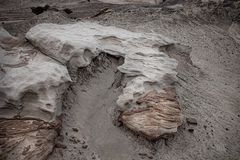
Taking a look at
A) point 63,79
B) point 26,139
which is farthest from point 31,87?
point 26,139

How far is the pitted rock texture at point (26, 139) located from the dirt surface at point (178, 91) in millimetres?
146

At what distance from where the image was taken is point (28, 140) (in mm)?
2318

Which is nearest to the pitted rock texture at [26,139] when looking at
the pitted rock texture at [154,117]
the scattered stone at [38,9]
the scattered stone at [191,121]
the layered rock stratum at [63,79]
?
the layered rock stratum at [63,79]

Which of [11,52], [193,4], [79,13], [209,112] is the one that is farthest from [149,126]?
[193,4]

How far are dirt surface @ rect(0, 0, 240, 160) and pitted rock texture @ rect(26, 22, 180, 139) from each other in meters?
0.16

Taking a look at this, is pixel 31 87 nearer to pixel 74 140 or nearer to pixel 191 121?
pixel 74 140

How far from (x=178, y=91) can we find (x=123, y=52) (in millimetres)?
762

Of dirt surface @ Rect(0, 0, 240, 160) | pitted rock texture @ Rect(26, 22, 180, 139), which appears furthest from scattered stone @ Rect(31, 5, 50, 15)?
pitted rock texture @ Rect(26, 22, 180, 139)

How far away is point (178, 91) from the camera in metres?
3.34

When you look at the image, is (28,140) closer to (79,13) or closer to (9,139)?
(9,139)

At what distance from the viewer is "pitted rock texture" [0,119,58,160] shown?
2256 millimetres

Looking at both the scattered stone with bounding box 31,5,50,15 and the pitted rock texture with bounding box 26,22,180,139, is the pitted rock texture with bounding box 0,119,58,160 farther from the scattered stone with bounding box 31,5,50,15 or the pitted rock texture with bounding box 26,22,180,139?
the scattered stone with bounding box 31,5,50,15

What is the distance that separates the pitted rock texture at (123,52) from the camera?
2843mm

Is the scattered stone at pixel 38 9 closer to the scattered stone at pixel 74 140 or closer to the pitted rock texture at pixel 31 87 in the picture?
the pitted rock texture at pixel 31 87
